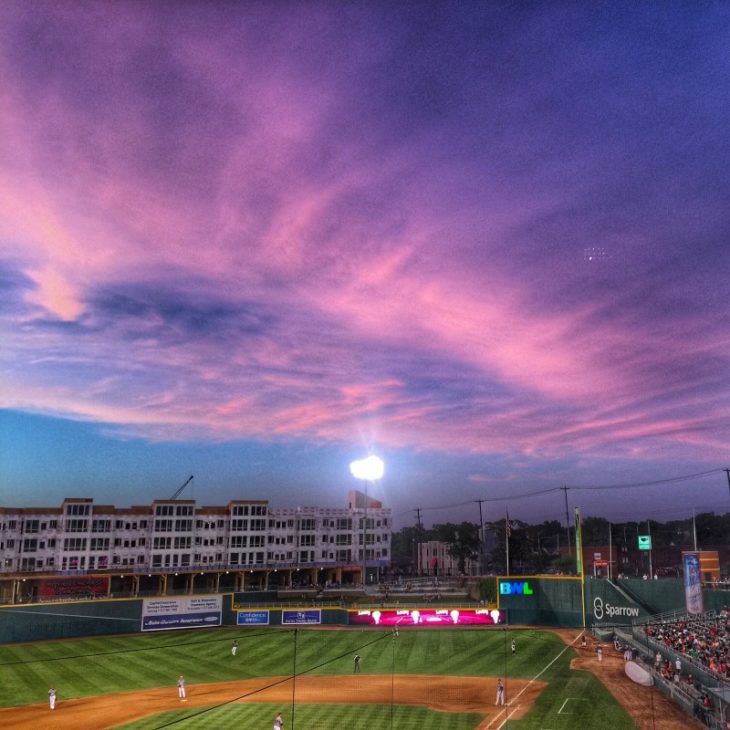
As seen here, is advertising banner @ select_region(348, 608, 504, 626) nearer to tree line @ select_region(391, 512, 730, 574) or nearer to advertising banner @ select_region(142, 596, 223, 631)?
advertising banner @ select_region(142, 596, 223, 631)

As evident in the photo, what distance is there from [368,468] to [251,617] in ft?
64.2

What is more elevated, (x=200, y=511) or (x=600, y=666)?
(x=200, y=511)

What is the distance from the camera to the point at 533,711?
38.4 metres

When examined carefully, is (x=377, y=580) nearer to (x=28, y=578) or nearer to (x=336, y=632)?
(x=336, y=632)

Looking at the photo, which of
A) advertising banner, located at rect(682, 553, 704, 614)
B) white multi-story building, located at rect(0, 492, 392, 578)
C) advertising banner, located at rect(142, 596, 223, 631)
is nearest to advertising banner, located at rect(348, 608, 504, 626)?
advertising banner, located at rect(142, 596, 223, 631)

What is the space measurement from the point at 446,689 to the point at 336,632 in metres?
22.3

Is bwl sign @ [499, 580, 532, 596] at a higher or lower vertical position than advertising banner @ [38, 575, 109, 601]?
higher

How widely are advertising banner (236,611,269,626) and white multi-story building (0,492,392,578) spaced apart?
82.5 ft

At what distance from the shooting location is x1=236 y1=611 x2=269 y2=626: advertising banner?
227 feet

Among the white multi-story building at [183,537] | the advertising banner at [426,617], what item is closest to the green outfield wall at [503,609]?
the advertising banner at [426,617]

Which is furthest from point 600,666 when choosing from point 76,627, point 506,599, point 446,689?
point 76,627

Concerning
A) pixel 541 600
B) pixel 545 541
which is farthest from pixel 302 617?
pixel 545 541

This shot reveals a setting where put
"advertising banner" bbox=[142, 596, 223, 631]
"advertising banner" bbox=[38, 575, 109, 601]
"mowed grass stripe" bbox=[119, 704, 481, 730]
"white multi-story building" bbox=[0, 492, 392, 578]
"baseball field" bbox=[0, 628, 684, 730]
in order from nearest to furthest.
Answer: "mowed grass stripe" bbox=[119, 704, 481, 730]
"baseball field" bbox=[0, 628, 684, 730]
"advertising banner" bbox=[142, 596, 223, 631]
"advertising banner" bbox=[38, 575, 109, 601]
"white multi-story building" bbox=[0, 492, 392, 578]

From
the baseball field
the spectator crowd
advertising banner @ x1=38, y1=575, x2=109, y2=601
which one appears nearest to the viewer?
the spectator crowd
